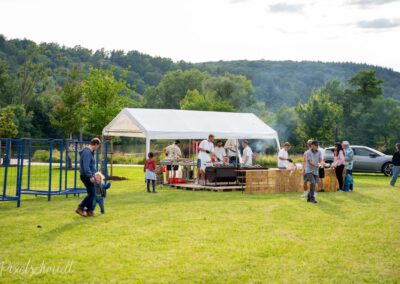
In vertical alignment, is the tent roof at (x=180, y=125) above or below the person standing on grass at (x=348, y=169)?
above

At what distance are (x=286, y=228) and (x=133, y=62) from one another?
12390cm

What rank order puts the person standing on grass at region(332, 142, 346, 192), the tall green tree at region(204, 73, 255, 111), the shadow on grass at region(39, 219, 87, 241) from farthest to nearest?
the tall green tree at region(204, 73, 255, 111), the person standing on grass at region(332, 142, 346, 192), the shadow on grass at region(39, 219, 87, 241)

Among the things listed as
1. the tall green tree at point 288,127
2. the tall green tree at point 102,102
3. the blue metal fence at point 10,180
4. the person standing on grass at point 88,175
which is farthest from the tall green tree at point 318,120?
the person standing on grass at point 88,175

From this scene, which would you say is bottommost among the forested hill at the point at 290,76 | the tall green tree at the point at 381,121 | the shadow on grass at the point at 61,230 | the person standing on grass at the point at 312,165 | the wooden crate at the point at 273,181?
the shadow on grass at the point at 61,230

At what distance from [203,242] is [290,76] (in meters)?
124

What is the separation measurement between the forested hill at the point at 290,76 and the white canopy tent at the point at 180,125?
96166 mm

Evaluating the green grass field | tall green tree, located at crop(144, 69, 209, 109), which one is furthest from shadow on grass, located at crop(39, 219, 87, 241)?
tall green tree, located at crop(144, 69, 209, 109)

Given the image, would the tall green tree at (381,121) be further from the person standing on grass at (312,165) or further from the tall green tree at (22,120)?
→ the person standing on grass at (312,165)

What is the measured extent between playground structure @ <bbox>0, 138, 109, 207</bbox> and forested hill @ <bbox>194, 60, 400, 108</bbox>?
8299 centimetres

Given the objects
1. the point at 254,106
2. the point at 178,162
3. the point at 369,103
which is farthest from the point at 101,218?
the point at 254,106

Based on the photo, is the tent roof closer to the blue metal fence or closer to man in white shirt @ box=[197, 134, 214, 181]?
man in white shirt @ box=[197, 134, 214, 181]

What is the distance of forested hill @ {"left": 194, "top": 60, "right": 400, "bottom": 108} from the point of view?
398 ft

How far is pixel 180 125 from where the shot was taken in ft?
71.3

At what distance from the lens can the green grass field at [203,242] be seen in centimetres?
697
